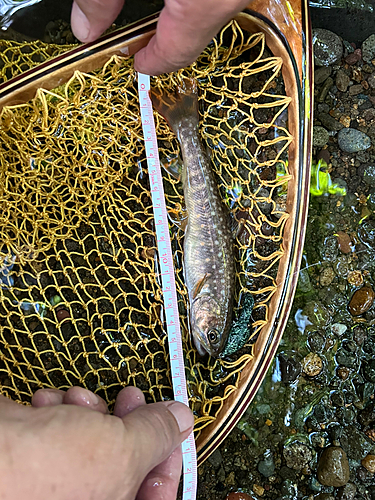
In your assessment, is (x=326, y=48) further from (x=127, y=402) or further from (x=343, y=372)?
(x=127, y=402)

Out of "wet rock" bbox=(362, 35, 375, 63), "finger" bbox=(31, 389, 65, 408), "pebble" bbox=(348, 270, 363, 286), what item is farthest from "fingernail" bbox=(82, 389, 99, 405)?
"wet rock" bbox=(362, 35, 375, 63)

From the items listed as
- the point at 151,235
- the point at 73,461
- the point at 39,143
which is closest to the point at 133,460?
the point at 73,461

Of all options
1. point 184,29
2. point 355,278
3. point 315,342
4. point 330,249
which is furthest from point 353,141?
point 184,29

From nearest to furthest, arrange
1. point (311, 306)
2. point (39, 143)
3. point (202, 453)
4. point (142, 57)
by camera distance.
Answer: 1. point (142, 57)
2. point (202, 453)
3. point (39, 143)
4. point (311, 306)

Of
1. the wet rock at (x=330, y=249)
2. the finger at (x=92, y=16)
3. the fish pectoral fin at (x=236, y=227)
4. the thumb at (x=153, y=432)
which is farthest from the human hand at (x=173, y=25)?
the wet rock at (x=330, y=249)

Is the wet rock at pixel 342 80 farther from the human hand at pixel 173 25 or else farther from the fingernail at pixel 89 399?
the fingernail at pixel 89 399

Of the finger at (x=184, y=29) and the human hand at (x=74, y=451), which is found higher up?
the finger at (x=184, y=29)

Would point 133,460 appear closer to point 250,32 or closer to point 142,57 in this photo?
point 142,57
